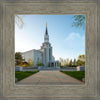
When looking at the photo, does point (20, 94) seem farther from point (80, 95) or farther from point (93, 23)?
point (93, 23)

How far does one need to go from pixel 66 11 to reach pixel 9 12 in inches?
68.0

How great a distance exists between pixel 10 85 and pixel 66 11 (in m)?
2.76

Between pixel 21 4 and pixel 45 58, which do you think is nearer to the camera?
pixel 21 4

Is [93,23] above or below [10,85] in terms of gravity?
above

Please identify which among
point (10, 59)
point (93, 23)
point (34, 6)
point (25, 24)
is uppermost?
point (34, 6)

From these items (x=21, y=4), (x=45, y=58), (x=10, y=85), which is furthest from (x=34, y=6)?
(x=45, y=58)

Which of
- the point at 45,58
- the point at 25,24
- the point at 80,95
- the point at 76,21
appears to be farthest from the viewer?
the point at 45,58

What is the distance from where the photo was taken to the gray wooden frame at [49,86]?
2.42 meters

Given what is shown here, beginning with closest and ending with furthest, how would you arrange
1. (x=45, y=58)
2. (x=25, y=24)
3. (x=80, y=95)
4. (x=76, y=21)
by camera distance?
1. (x=80, y=95)
2. (x=25, y=24)
3. (x=76, y=21)
4. (x=45, y=58)

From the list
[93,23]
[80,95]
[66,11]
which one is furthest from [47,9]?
[80,95]

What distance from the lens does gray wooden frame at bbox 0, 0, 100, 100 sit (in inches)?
95.2

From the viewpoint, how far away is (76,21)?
167 inches

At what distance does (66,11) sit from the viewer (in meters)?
2.56

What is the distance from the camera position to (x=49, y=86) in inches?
98.1
